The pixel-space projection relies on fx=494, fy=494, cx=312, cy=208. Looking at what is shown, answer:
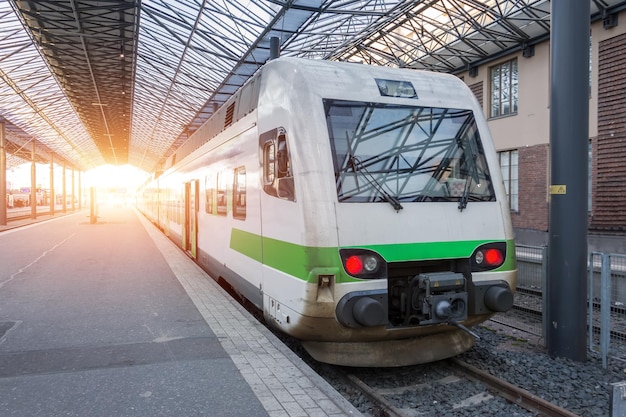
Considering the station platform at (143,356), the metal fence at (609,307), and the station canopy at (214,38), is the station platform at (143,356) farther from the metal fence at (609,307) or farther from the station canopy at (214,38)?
the station canopy at (214,38)

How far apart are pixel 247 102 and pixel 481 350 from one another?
436 centimetres

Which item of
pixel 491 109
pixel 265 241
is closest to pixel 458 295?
pixel 265 241

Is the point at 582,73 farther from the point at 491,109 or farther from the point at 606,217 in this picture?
the point at 491,109

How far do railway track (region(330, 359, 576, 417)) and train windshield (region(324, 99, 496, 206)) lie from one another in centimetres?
181

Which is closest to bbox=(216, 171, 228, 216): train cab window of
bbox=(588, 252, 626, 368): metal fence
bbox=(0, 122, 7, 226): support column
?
bbox=(588, 252, 626, 368): metal fence

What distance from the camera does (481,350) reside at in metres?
6.12

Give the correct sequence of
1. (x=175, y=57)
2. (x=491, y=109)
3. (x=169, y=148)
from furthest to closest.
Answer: (x=169, y=148)
(x=175, y=57)
(x=491, y=109)

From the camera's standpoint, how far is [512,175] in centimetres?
1831

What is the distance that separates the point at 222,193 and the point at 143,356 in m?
3.51

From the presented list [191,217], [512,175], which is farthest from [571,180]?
[512,175]

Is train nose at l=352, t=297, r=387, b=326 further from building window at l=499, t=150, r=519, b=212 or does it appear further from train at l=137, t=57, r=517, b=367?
building window at l=499, t=150, r=519, b=212

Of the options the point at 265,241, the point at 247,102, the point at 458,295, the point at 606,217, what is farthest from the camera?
the point at 606,217

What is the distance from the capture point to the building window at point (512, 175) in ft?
59.3

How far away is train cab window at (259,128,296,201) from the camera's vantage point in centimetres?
492
